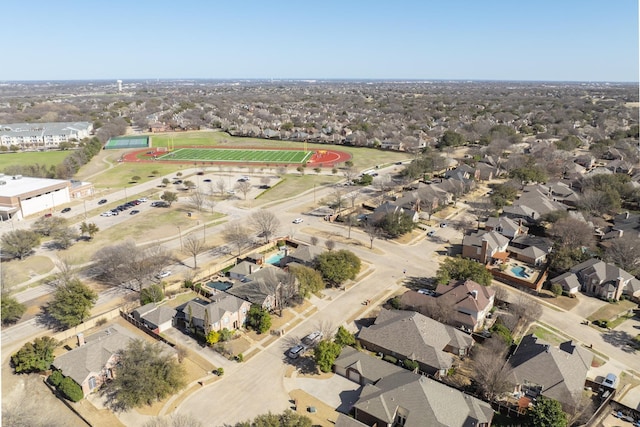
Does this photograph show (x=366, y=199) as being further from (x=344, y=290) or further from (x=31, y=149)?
(x=31, y=149)

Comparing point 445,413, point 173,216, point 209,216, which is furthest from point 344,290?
point 173,216

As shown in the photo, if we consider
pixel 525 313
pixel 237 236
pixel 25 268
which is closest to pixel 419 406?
pixel 525 313

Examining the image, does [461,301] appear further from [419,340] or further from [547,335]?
[547,335]

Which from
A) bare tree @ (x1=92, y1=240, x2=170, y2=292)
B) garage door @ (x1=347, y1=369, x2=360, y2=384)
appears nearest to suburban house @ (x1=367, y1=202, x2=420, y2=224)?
bare tree @ (x1=92, y1=240, x2=170, y2=292)

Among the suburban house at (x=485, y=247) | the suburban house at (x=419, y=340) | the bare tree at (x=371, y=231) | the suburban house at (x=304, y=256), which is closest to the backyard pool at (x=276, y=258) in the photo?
the suburban house at (x=304, y=256)

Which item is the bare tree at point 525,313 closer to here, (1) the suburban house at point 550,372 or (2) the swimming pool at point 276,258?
(1) the suburban house at point 550,372

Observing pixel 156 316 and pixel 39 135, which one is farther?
pixel 39 135
